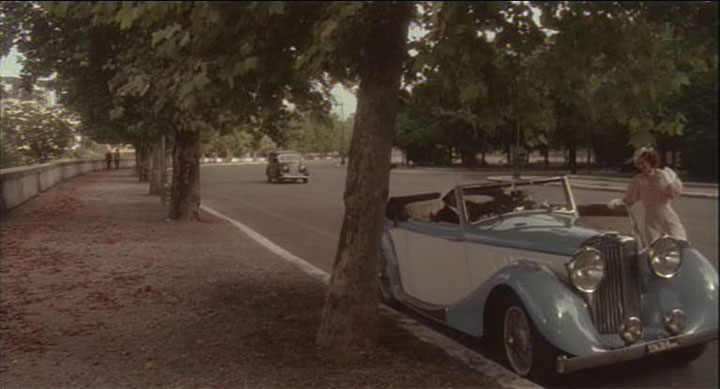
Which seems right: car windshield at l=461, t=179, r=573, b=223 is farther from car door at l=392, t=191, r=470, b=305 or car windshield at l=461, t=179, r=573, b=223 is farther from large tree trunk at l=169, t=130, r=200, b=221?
large tree trunk at l=169, t=130, r=200, b=221

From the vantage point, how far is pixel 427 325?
6.60 m

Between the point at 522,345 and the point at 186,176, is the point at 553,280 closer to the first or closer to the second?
the point at 522,345

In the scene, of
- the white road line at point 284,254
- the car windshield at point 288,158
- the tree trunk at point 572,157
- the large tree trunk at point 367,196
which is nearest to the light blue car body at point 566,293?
the tree trunk at point 572,157

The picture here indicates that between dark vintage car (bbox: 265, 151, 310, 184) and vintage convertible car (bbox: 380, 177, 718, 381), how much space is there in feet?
99.7

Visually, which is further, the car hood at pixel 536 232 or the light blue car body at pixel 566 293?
the car hood at pixel 536 232

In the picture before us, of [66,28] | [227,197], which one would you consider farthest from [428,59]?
[227,197]

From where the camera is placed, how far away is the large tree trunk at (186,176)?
15.6 metres

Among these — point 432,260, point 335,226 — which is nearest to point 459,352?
point 432,260

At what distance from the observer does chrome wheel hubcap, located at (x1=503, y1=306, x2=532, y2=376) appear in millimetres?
4766

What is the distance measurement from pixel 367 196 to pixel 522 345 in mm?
1598

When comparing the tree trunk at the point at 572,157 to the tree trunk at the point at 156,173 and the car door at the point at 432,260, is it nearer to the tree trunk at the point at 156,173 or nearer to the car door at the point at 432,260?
the car door at the point at 432,260

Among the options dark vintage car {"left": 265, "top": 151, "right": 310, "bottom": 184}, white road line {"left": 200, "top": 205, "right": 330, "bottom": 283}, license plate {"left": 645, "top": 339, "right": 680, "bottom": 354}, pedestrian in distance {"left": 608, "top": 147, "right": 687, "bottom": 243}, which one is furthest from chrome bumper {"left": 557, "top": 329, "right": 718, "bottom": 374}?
dark vintage car {"left": 265, "top": 151, "right": 310, "bottom": 184}

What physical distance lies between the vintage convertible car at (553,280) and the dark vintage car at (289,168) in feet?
99.7

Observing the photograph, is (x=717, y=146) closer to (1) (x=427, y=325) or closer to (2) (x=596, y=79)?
(2) (x=596, y=79)
